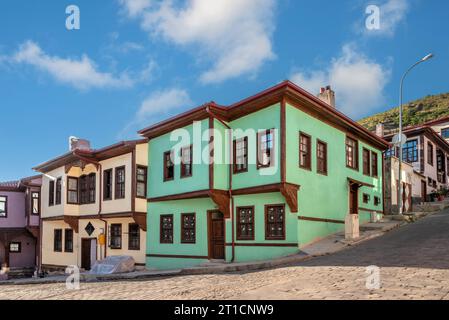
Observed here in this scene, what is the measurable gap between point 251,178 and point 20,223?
2175 cm

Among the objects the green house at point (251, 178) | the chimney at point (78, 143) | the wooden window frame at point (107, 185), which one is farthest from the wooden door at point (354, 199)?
the chimney at point (78, 143)

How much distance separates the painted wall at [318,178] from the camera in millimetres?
15984

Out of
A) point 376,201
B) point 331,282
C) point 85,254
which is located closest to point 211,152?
point 331,282

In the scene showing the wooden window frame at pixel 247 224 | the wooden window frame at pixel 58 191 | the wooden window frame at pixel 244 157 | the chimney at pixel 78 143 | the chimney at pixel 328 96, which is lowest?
the wooden window frame at pixel 247 224

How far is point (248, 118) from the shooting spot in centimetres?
1719

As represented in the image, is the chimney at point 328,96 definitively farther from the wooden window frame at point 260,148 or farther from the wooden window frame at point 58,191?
the wooden window frame at point 58,191

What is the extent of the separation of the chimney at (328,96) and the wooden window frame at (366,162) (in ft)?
11.2

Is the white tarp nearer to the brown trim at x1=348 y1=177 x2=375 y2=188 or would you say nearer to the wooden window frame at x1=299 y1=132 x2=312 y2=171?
the wooden window frame at x1=299 y1=132 x2=312 y2=171

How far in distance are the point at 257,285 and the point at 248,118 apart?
8.42 metres

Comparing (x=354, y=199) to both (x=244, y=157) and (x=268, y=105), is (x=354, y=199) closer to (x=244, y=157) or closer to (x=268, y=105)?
(x=244, y=157)
